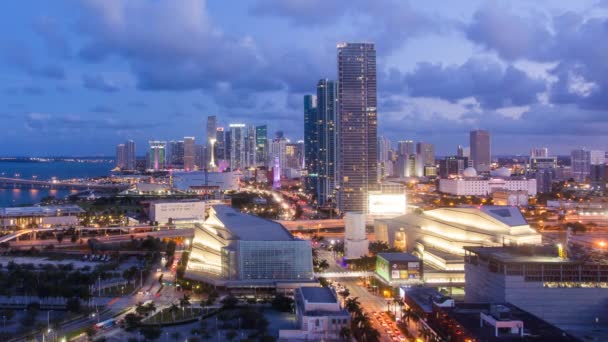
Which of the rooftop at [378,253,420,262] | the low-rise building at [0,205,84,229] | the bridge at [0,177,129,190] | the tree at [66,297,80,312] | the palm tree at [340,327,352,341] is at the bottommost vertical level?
the palm tree at [340,327,352,341]

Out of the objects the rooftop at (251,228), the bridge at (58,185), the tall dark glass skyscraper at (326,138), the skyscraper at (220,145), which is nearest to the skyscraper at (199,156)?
the skyscraper at (220,145)

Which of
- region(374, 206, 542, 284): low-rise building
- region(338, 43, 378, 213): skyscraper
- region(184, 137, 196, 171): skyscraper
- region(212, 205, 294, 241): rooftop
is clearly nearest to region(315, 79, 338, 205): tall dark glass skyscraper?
region(338, 43, 378, 213): skyscraper

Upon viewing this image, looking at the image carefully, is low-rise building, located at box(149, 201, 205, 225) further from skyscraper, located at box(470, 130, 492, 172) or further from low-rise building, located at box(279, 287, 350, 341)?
skyscraper, located at box(470, 130, 492, 172)

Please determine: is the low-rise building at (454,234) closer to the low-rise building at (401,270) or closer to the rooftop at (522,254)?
the low-rise building at (401,270)

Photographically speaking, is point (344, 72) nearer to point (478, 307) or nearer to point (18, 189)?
point (478, 307)

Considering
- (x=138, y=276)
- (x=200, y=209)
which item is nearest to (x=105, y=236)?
(x=200, y=209)

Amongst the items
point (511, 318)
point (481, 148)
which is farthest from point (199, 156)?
point (511, 318)

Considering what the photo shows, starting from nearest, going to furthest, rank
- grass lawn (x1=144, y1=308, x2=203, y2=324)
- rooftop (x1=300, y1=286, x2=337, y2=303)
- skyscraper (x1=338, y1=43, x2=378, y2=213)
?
rooftop (x1=300, y1=286, x2=337, y2=303), grass lawn (x1=144, y1=308, x2=203, y2=324), skyscraper (x1=338, y1=43, x2=378, y2=213)
